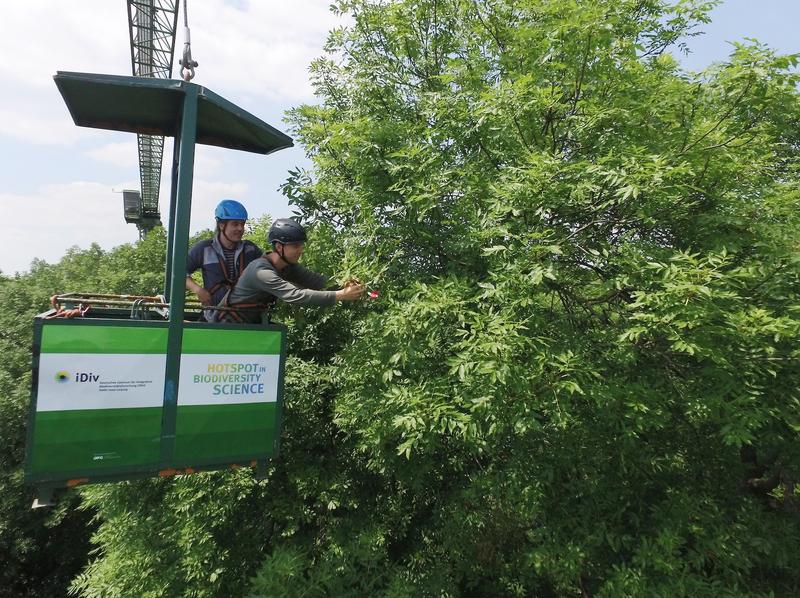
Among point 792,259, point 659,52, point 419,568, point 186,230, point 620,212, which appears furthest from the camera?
point 419,568

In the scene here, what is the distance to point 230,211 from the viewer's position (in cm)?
441

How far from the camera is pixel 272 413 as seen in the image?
399cm

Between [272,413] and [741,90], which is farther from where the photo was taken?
[741,90]

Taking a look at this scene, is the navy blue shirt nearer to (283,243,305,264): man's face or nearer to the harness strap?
the harness strap

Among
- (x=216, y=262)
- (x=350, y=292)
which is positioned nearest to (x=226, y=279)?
(x=216, y=262)

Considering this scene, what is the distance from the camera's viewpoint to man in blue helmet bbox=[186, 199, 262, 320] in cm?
442

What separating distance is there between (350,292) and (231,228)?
1229 mm

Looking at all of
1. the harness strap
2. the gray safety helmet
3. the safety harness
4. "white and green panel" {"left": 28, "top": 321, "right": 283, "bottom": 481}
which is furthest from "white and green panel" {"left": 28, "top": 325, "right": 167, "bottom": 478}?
the gray safety helmet

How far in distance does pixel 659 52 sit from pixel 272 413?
6149 mm

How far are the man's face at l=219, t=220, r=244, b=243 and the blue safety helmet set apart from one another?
6cm

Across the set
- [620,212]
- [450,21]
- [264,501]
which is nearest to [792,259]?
[620,212]

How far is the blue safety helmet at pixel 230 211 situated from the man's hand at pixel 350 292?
112 cm

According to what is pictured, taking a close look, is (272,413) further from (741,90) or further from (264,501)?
(741,90)

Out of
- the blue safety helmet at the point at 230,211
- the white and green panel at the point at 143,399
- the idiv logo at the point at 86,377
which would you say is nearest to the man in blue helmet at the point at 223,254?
the blue safety helmet at the point at 230,211
